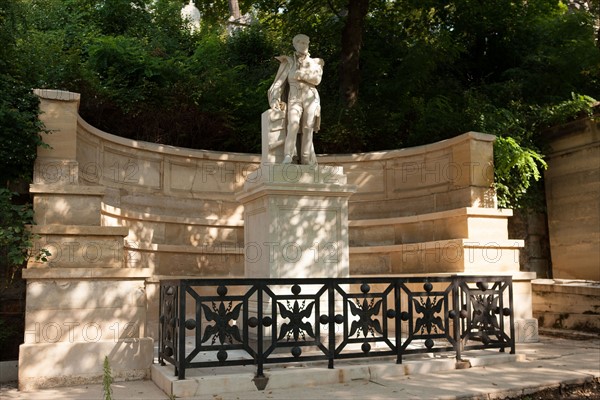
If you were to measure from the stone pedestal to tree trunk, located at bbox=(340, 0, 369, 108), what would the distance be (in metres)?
6.07

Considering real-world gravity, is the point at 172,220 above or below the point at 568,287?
above

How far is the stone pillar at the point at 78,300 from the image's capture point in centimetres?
652

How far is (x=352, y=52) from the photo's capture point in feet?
45.2

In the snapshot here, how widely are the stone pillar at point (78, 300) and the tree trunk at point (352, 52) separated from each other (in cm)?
761

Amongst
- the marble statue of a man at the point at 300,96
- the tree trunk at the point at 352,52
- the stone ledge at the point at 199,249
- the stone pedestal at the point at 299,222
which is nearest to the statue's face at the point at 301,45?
the marble statue of a man at the point at 300,96

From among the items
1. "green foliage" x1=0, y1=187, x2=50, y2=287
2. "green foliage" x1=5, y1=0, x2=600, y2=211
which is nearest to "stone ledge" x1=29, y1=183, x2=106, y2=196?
"green foliage" x1=0, y1=187, x2=50, y2=287

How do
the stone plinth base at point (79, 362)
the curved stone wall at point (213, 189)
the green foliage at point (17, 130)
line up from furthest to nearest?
1. the curved stone wall at point (213, 189)
2. the green foliage at point (17, 130)
3. the stone plinth base at point (79, 362)

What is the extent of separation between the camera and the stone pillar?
652cm

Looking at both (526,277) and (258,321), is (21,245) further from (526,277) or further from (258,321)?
(526,277)

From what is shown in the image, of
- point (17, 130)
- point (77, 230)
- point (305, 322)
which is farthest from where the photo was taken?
point (17, 130)

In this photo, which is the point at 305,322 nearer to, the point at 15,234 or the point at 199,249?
the point at 15,234

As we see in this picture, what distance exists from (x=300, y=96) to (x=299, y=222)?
5.95 feet

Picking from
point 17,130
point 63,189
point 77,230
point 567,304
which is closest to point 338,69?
point 567,304

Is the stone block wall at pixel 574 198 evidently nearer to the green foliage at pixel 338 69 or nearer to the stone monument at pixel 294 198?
the green foliage at pixel 338 69
